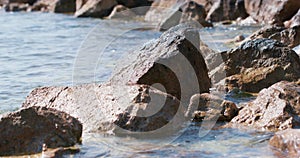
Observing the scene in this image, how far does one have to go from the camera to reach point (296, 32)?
10055mm

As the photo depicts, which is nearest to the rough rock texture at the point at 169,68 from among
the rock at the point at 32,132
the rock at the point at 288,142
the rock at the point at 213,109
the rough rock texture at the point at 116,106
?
the rock at the point at 213,109

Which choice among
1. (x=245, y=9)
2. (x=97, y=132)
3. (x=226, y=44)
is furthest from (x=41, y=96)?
(x=245, y=9)

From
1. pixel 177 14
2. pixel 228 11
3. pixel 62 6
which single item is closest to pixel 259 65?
pixel 177 14

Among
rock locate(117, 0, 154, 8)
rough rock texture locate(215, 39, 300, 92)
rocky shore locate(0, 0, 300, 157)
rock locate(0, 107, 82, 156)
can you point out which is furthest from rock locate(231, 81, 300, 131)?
rock locate(117, 0, 154, 8)

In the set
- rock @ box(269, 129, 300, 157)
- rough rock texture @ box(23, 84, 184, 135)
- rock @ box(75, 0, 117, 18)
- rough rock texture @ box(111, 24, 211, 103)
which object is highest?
rock @ box(75, 0, 117, 18)

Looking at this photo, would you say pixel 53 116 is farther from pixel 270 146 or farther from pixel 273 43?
pixel 273 43

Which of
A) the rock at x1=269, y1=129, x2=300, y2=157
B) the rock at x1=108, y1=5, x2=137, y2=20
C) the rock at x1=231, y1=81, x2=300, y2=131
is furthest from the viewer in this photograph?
the rock at x1=108, y1=5, x2=137, y2=20

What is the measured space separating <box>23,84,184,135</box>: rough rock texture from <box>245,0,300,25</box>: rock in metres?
9.57

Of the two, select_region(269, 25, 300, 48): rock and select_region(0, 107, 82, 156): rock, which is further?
select_region(269, 25, 300, 48): rock

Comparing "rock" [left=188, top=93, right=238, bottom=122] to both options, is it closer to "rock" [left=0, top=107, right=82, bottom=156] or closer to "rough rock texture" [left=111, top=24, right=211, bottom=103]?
"rough rock texture" [left=111, top=24, right=211, bottom=103]

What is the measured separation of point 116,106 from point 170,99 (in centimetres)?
53

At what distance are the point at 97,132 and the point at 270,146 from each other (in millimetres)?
1575

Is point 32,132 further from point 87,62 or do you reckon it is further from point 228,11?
point 228,11

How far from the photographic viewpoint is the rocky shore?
5023 millimetres
